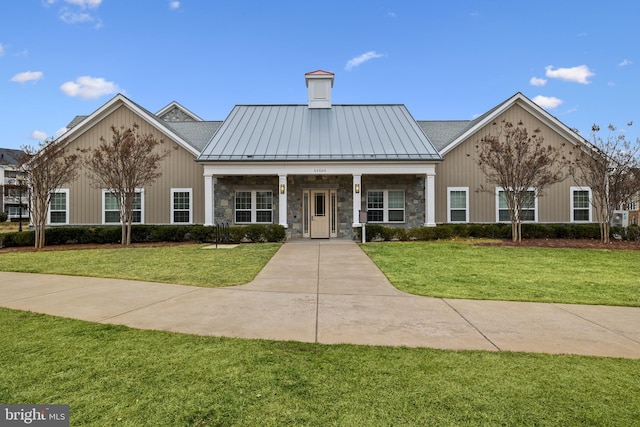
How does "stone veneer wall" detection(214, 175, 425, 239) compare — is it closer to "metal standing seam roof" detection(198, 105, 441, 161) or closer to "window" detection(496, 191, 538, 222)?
"metal standing seam roof" detection(198, 105, 441, 161)

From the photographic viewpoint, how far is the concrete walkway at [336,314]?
4.05 m

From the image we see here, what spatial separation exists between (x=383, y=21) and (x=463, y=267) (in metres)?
12.5

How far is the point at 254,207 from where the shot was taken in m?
17.3

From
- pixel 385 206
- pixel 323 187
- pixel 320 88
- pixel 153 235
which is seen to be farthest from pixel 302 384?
pixel 320 88

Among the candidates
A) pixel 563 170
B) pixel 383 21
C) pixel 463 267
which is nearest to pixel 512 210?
pixel 563 170

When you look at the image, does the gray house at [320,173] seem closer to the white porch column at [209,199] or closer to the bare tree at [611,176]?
the white porch column at [209,199]

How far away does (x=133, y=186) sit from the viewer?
14586 millimetres

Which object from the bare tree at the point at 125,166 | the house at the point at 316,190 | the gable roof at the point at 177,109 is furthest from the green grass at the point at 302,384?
the gable roof at the point at 177,109

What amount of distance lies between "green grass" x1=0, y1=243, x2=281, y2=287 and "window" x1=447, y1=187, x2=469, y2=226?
9.75 m

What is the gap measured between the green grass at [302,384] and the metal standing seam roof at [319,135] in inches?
502

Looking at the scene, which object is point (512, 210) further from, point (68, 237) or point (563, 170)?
point (68, 237)

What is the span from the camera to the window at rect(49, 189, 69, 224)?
1727 cm

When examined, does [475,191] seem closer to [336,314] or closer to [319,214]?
[319,214]

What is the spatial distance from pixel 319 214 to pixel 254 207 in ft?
10.9
